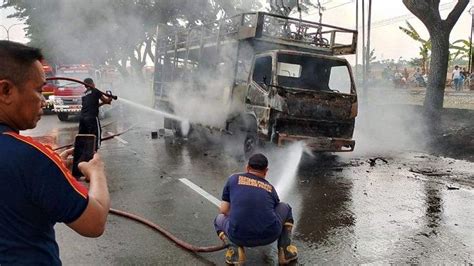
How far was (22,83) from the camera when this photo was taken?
60.3 inches

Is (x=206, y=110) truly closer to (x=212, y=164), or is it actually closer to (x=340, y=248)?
(x=212, y=164)

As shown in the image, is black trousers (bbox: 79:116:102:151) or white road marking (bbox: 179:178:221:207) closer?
white road marking (bbox: 179:178:221:207)

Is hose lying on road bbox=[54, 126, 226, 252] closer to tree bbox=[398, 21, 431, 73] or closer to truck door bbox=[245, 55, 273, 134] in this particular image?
truck door bbox=[245, 55, 273, 134]

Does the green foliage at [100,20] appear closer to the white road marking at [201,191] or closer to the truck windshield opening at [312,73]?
the truck windshield opening at [312,73]

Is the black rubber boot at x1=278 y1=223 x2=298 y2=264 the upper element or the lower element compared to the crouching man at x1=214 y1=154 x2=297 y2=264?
lower

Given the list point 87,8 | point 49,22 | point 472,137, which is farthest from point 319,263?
point 49,22

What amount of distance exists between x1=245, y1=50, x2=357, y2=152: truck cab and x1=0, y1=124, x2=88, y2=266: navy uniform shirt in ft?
23.0

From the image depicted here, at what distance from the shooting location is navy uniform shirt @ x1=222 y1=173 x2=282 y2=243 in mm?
3754

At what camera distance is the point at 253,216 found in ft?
12.3

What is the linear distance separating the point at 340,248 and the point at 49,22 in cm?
2190

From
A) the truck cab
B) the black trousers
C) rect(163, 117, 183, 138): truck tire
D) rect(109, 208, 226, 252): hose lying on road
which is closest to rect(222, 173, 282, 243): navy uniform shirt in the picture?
rect(109, 208, 226, 252): hose lying on road

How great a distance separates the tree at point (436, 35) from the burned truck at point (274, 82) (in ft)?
13.8

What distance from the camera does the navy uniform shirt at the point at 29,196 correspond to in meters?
1.45

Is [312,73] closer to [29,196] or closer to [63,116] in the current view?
[29,196]
